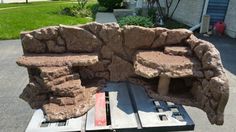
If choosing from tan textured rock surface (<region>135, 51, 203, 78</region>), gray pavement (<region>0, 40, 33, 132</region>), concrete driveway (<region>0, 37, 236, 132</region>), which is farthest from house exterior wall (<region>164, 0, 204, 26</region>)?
tan textured rock surface (<region>135, 51, 203, 78</region>)

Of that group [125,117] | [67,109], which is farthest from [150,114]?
[67,109]

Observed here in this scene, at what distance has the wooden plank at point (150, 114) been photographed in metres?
2.46

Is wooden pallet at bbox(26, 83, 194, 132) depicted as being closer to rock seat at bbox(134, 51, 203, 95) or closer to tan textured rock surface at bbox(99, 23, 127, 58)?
rock seat at bbox(134, 51, 203, 95)

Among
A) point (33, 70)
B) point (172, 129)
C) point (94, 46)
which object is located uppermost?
point (94, 46)

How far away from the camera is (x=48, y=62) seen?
293cm

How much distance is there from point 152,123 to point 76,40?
1.46 m

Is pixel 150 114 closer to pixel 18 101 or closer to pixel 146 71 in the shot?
pixel 146 71

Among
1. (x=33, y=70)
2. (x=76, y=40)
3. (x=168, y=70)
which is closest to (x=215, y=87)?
(x=168, y=70)

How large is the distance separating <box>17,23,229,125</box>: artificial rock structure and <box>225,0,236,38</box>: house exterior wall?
7905 millimetres

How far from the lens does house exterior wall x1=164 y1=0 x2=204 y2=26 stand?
1213cm

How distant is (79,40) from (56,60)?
450 mm

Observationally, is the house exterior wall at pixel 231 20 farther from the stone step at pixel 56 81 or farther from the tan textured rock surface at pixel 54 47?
the stone step at pixel 56 81

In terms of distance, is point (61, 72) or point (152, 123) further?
point (61, 72)

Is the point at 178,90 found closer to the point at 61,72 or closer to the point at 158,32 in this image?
the point at 158,32
